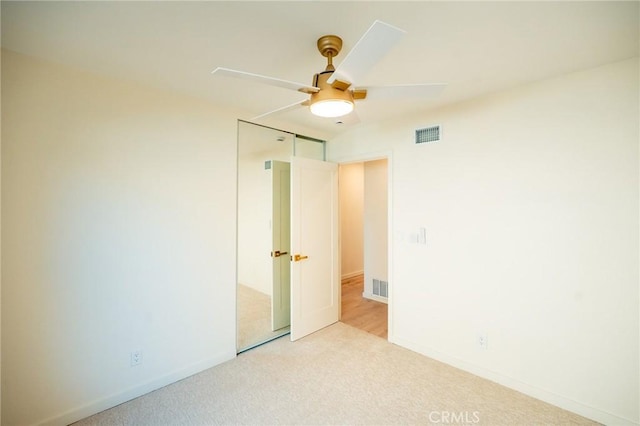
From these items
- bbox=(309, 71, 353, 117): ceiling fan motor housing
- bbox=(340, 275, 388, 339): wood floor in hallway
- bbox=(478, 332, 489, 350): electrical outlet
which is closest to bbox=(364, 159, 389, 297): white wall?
bbox=(340, 275, 388, 339): wood floor in hallway

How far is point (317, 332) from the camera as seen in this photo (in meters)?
3.47

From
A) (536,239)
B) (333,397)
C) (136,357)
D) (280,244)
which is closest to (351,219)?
(280,244)

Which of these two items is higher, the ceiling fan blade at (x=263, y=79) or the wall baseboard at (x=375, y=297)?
the ceiling fan blade at (x=263, y=79)

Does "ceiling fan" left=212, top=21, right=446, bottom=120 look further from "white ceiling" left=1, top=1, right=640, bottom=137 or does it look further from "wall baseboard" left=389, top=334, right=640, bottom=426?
"wall baseboard" left=389, top=334, right=640, bottom=426

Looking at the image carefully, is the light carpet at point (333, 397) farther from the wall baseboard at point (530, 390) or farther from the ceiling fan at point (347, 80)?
the ceiling fan at point (347, 80)

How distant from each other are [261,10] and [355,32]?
1.71 ft

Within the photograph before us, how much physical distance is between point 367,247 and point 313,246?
1.71 metres

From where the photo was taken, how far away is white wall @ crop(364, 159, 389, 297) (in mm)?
4688

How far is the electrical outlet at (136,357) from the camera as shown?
228 cm

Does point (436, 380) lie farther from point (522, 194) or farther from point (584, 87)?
point (584, 87)

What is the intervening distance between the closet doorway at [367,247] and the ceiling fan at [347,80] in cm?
278

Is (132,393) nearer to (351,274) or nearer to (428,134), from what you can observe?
(428,134)

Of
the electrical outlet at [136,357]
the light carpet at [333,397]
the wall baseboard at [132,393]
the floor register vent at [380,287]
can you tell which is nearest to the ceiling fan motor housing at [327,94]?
the light carpet at [333,397]

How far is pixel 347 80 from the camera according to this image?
4.61 ft
